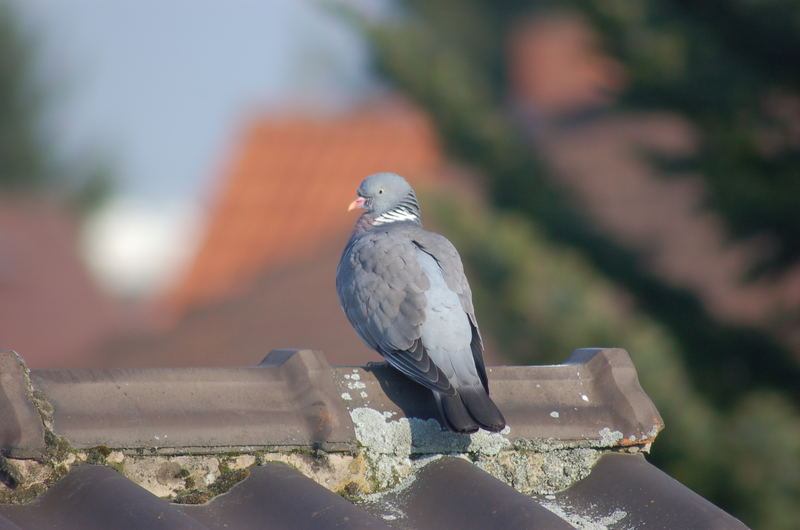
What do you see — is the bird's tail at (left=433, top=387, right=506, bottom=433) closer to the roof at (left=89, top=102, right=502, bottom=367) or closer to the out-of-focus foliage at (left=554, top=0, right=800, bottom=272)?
the out-of-focus foliage at (left=554, top=0, right=800, bottom=272)

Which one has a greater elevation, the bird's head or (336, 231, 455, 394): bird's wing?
the bird's head

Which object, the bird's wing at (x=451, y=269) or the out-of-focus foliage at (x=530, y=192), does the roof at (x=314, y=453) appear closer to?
the bird's wing at (x=451, y=269)

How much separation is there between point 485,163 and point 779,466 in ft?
11.1

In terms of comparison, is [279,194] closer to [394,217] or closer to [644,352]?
[644,352]

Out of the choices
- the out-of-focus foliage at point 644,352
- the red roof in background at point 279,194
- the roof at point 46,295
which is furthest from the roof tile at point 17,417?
the roof at point 46,295

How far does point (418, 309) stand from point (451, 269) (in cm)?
22

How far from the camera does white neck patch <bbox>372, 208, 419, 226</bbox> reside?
4020 millimetres

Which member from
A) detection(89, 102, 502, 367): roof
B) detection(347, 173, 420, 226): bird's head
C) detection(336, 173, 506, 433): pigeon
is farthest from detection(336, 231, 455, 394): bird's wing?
detection(89, 102, 502, 367): roof

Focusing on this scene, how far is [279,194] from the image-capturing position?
15.1 metres

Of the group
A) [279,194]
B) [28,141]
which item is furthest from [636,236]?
[28,141]

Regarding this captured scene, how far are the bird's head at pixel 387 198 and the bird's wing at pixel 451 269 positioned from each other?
55cm

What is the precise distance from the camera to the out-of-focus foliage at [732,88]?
24.8 ft

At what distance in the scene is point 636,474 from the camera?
261 centimetres

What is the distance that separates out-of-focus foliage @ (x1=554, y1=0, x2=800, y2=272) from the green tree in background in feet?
0.46
